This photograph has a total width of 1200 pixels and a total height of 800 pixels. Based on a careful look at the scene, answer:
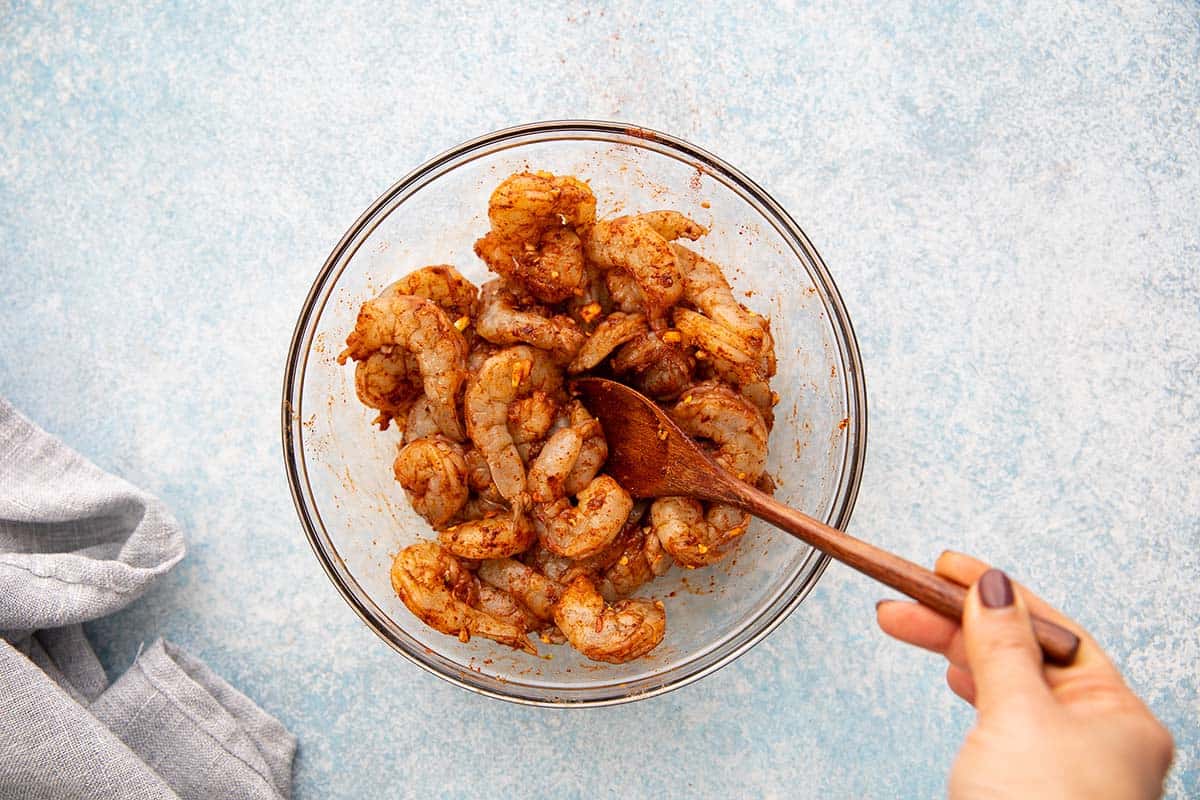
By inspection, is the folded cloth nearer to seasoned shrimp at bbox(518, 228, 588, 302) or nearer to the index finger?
seasoned shrimp at bbox(518, 228, 588, 302)

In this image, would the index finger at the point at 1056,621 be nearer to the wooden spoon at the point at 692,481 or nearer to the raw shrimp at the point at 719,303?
the wooden spoon at the point at 692,481

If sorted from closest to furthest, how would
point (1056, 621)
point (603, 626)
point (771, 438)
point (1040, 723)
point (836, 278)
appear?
point (1040, 723)
point (1056, 621)
point (603, 626)
point (771, 438)
point (836, 278)

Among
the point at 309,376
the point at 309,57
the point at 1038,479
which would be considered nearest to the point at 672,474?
the point at 309,376

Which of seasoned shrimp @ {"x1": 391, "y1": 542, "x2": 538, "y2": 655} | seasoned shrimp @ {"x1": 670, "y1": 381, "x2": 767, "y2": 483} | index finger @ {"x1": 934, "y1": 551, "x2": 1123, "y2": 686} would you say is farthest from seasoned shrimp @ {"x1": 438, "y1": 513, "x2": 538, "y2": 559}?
index finger @ {"x1": 934, "y1": 551, "x2": 1123, "y2": 686}

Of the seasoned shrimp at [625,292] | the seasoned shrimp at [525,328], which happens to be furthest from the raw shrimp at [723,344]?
the seasoned shrimp at [525,328]

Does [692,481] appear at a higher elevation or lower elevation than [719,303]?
lower

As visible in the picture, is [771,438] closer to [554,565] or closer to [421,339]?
[554,565]

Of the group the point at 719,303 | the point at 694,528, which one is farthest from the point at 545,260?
the point at 694,528

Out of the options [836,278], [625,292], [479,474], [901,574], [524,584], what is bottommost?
[524,584]
